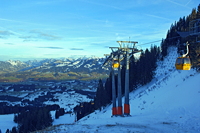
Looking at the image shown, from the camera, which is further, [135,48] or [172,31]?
[172,31]

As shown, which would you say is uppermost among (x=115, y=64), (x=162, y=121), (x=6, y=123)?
(x=115, y=64)

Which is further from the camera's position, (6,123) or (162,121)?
(6,123)

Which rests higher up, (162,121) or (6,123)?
(162,121)

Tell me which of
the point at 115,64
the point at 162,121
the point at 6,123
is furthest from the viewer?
the point at 6,123

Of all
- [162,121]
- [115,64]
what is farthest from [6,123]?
[162,121]

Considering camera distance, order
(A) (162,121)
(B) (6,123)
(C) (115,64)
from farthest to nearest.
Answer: (B) (6,123) < (C) (115,64) < (A) (162,121)

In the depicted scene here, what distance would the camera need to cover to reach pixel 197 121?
1255cm

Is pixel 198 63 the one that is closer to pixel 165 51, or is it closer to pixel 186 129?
pixel 186 129

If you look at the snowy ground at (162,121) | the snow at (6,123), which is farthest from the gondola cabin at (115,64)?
the snow at (6,123)

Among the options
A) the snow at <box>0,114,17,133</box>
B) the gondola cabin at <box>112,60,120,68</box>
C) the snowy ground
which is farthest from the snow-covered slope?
the snow at <box>0,114,17,133</box>

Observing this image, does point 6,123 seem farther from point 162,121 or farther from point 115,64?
point 162,121

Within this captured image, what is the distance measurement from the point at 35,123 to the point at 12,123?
72.7ft

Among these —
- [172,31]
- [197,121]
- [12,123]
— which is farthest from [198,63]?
[12,123]

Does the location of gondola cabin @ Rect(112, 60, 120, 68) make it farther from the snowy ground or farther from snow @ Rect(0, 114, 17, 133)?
snow @ Rect(0, 114, 17, 133)
